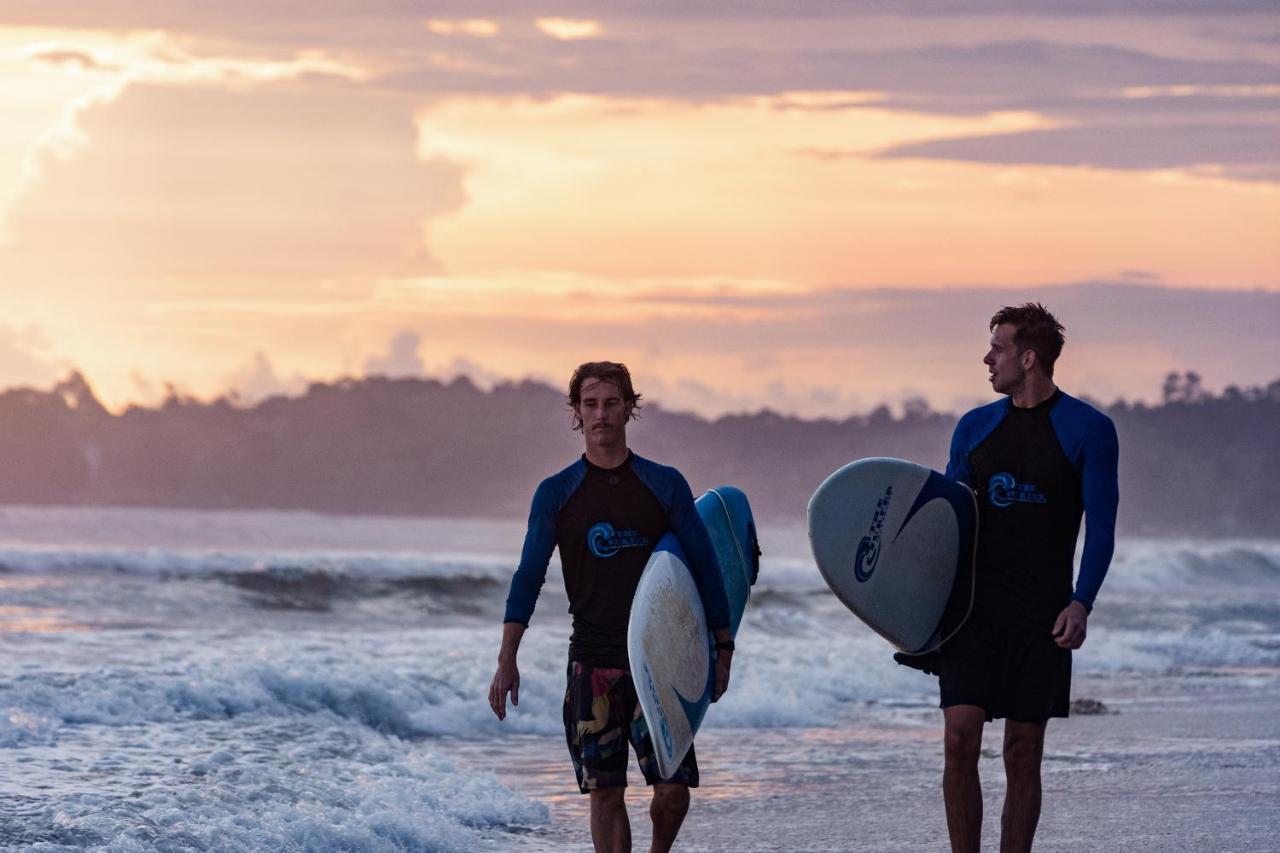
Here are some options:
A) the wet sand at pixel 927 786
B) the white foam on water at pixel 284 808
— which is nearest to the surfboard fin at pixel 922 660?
the wet sand at pixel 927 786

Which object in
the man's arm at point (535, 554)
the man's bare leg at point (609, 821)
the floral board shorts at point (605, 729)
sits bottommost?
the man's bare leg at point (609, 821)

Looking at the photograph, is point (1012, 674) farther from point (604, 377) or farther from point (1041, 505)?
point (604, 377)

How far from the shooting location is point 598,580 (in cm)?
466

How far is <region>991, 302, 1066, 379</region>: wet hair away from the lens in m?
4.76

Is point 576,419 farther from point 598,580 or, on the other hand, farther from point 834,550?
point 834,550

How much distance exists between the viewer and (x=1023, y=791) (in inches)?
186

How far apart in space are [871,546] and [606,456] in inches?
38.5

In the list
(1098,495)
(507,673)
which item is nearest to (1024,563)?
(1098,495)

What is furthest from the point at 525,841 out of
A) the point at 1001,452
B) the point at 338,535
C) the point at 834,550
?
the point at 338,535

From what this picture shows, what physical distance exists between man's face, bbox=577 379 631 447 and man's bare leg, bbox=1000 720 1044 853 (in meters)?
1.36

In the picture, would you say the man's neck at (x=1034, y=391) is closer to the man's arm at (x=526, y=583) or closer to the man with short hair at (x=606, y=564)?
the man with short hair at (x=606, y=564)

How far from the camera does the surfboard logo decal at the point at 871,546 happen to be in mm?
5145

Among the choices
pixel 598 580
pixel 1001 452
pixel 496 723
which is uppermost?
pixel 1001 452

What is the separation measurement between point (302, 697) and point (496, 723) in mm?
1185
